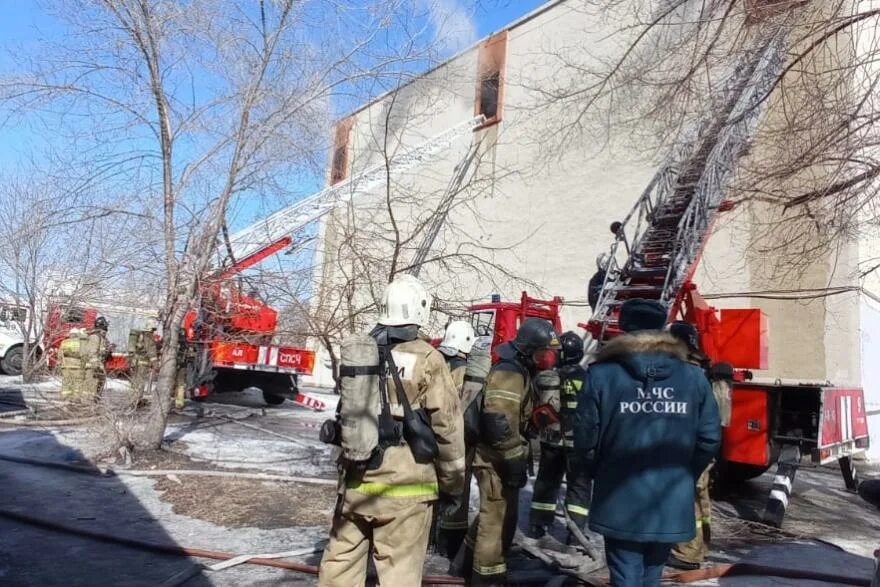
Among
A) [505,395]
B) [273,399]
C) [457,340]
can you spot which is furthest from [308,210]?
[273,399]

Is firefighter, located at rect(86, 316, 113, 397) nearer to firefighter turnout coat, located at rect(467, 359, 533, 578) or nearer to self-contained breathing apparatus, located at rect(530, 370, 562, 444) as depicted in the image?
self-contained breathing apparatus, located at rect(530, 370, 562, 444)

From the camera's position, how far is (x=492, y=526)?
3717 millimetres

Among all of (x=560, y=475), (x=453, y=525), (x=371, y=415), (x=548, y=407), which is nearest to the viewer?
(x=371, y=415)

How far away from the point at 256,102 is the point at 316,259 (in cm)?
169

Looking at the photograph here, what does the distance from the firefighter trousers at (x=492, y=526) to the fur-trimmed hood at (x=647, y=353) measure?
1281 mm

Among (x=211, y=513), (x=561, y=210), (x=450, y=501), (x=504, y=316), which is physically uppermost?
(x=561, y=210)

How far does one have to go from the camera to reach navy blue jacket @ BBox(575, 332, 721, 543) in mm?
2631

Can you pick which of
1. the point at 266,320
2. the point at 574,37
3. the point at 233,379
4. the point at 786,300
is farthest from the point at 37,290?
the point at 786,300

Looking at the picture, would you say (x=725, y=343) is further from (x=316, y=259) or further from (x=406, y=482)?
(x=406, y=482)

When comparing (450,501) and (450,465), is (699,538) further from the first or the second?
(450,465)

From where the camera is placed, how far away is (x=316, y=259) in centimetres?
690

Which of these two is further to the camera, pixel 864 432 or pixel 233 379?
pixel 233 379

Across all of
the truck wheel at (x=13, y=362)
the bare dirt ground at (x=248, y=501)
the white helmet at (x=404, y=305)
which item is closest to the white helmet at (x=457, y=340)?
the bare dirt ground at (x=248, y=501)

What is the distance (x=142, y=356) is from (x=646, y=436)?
874cm
